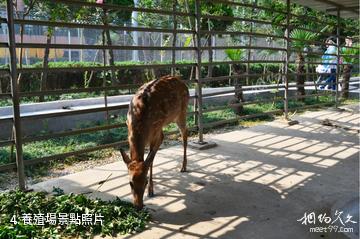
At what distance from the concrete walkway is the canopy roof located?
336 cm

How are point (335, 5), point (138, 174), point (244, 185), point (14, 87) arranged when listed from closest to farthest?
point (138, 174)
point (14, 87)
point (244, 185)
point (335, 5)

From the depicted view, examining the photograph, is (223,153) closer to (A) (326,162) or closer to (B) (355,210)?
(A) (326,162)

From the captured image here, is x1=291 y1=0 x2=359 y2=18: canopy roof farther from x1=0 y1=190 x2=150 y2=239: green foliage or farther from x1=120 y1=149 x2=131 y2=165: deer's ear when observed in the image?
x1=0 y1=190 x2=150 y2=239: green foliage

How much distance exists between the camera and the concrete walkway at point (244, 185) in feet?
12.1

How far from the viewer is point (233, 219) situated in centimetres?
384

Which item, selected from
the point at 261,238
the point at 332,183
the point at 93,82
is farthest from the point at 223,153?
the point at 93,82

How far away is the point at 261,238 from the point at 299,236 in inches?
13.7

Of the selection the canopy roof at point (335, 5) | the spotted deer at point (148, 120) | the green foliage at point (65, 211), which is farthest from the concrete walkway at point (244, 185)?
the canopy roof at point (335, 5)

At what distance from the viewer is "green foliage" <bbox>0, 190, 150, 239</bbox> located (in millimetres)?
3379

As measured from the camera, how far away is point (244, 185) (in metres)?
4.78

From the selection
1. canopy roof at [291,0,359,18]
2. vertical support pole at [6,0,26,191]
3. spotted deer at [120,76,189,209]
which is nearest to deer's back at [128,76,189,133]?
spotted deer at [120,76,189,209]

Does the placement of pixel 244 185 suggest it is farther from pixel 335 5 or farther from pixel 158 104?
pixel 335 5

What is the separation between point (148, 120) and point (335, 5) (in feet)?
24.0

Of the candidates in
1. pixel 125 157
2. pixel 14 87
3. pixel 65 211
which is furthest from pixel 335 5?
pixel 65 211
